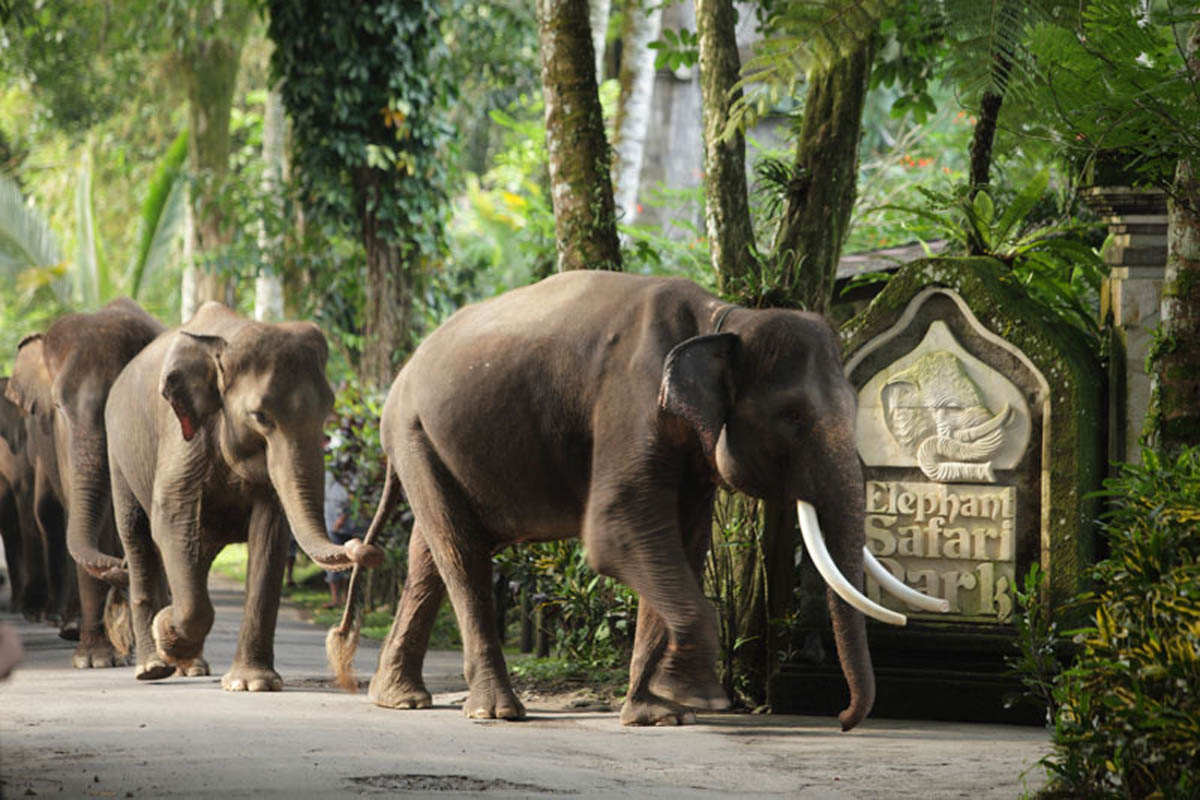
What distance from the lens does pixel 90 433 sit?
499 inches

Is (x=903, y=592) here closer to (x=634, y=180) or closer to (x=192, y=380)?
(x=192, y=380)

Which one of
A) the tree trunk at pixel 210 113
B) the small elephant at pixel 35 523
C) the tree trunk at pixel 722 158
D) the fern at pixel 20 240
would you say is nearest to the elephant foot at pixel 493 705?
the tree trunk at pixel 722 158

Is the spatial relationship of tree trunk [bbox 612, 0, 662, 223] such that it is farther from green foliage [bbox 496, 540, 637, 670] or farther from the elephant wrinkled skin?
the elephant wrinkled skin

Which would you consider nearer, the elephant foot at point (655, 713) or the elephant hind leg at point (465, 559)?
the elephant foot at point (655, 713)

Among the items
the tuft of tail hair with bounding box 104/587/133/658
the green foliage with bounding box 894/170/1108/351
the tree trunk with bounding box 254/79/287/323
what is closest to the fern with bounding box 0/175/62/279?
the tree trunk with bounding box 254/79/287/323

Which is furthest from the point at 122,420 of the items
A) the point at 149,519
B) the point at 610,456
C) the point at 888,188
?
the point at 888,188

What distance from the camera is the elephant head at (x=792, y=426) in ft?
27.0

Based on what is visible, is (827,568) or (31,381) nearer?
(827,568)

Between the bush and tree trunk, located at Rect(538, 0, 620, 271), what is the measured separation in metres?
5.41

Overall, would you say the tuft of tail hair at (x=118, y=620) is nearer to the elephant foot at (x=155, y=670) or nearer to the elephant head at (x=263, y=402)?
the elephant foot at (x=155, y=670)

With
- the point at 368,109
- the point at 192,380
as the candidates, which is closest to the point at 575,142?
the point at 192,380

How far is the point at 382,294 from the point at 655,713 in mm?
11224

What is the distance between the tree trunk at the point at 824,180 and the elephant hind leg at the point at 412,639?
8.76 feet

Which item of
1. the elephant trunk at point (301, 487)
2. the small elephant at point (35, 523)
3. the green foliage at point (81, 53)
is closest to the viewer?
the elephant trunk at point (301, 487)
